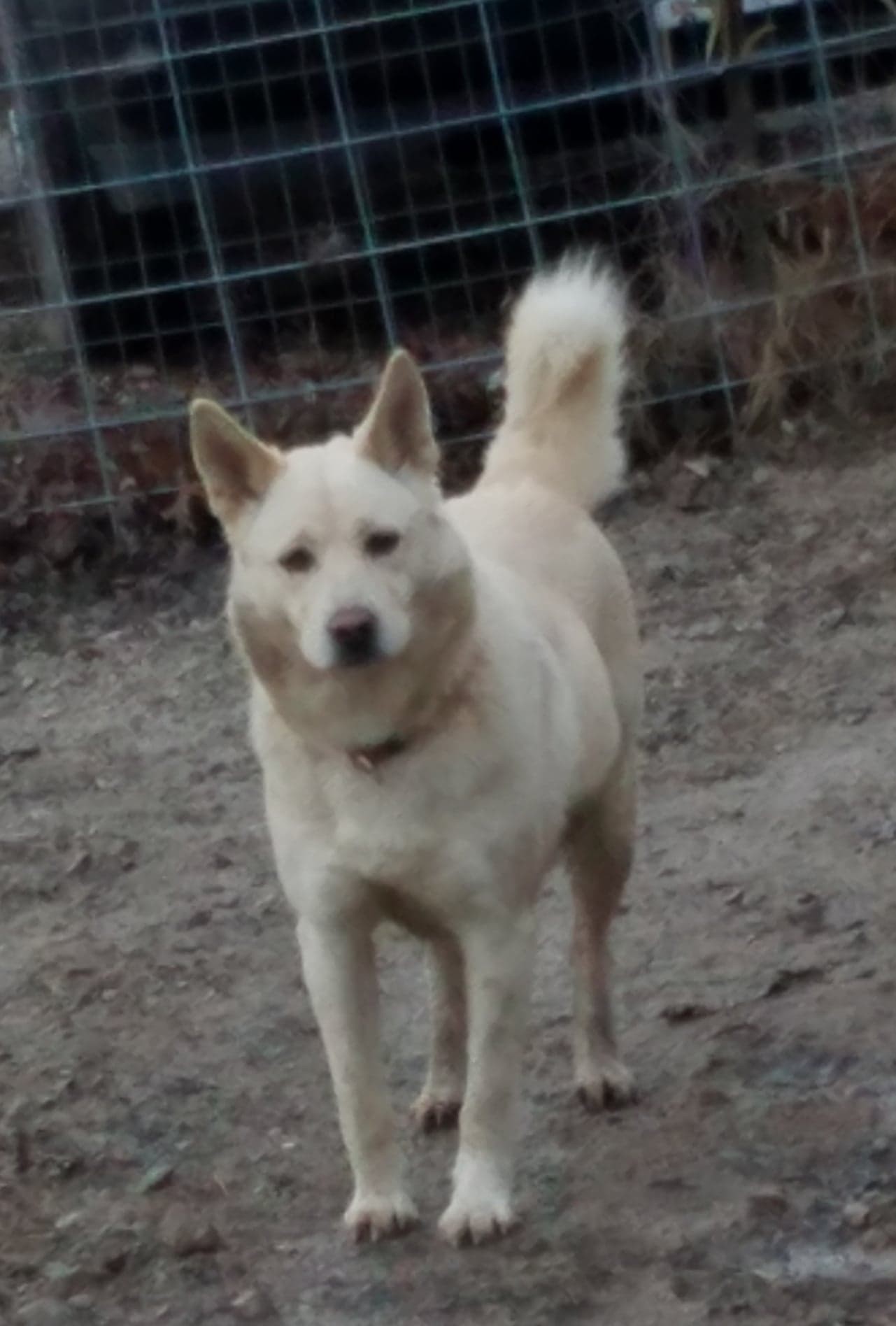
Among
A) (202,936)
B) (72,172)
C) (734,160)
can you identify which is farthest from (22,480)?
(202,936)

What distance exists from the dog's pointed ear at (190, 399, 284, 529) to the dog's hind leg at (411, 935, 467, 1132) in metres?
0.84

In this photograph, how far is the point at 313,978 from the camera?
3.47 metres

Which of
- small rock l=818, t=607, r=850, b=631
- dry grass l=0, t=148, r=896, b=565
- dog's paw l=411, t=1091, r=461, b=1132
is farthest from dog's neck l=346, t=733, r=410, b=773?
dry grass l=0, t=148, r=896, b=565

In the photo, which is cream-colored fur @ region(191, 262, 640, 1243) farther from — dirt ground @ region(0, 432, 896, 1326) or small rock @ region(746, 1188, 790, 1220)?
small rock @ region(746, 1188, 790, 1220)

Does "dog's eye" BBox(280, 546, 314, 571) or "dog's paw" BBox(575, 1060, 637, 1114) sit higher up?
"dog's eye" BBox(280, 546, 314, 571)

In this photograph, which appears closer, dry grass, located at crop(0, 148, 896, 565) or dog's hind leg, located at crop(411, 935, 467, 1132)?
dog's hind leg, located at crop(411, 935, 467, 1132)

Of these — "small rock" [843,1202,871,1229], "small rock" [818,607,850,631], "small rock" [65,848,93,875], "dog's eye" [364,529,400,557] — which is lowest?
"small rock" [843,1202,871,1229]

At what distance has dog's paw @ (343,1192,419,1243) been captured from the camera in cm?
346

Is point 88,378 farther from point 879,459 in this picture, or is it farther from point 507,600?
point 507,600

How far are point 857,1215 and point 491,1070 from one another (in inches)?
21.5

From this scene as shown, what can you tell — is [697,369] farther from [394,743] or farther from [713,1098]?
[394,743]

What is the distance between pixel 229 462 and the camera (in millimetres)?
3441

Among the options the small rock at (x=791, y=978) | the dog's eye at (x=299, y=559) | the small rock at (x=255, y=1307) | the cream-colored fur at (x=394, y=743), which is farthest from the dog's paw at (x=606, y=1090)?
the dog's eye at (x=299, y=559)

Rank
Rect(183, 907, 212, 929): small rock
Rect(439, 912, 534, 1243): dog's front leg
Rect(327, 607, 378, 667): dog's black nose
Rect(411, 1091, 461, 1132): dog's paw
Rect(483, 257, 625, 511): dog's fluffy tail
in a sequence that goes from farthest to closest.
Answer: Rect(183, 907, 212, 929): small rock, Rect(483, 257, 625, 511): dog's fluffy tail, Rect(411, 1091, 461, 1132): dog's paw, Rect(439, 912, 534, 1243): dog's front leg, Rect(327, 607, 378, 667): dog's black nose
